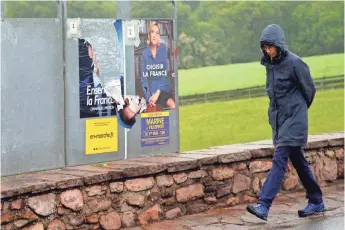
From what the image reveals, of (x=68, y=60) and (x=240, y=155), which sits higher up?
(x=68, y=60)

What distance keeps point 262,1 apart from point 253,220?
326 cm

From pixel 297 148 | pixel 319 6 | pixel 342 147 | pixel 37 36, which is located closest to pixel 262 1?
pixel 319 6

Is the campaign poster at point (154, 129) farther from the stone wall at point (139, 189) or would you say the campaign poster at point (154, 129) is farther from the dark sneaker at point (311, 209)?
the dark sneaker at point (311, 209)

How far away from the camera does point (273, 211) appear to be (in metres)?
9.08

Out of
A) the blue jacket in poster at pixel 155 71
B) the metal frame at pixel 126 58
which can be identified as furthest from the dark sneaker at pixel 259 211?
the blue jacket in poster at pixel 155 71

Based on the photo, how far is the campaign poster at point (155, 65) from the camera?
30.1 feet

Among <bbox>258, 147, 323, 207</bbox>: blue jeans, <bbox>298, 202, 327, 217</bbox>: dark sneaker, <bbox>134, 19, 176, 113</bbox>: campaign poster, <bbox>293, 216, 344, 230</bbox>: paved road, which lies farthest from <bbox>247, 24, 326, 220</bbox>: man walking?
<bbox>134, 19, 176, 113</bbox>: campaign poster

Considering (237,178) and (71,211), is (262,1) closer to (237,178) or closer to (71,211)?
(237,178)

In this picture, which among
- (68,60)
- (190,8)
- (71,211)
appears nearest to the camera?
(71,211)

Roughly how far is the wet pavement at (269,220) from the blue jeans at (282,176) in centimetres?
→ 22

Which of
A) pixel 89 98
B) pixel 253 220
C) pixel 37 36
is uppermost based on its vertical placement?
pixel 37 36

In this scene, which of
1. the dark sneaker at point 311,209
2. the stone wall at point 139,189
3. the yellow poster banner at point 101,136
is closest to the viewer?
the stone wall at point 139,189

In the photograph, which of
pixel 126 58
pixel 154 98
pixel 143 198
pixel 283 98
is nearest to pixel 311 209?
pixel 283 98

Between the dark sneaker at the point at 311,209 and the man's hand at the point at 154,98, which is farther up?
the man's hand at the point at 154,98
